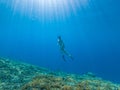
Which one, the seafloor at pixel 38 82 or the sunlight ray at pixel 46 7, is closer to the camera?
the seafloor at pixel 38 82

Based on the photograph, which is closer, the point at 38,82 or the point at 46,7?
the point at 38,82

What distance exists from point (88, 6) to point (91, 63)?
12516 cm

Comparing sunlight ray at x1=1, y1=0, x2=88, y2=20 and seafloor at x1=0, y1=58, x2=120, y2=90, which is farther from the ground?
sunlight ray at x1=1, y1=0, x2=88, y2=20

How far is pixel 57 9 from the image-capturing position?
6469 centimetres

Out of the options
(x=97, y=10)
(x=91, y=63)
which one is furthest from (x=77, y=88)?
(x=91, y=63)

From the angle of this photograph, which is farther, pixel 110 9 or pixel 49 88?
pixel 110 9

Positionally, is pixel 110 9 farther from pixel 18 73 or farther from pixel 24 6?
pixel 18 73

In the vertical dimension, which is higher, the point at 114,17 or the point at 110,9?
the point at 114,17

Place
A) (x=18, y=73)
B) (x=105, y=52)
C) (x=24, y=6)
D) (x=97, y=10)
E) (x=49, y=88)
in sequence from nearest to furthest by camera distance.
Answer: (x=49, y=88) < (x=18, y=73) < (x=97, y=10) < (x=24, y=6) < (x=105, y=52)

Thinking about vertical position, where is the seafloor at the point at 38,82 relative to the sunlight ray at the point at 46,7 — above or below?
below

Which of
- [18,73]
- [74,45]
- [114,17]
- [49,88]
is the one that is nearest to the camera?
[49,88]

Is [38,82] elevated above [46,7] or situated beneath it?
situated beneath

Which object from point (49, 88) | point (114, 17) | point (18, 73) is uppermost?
point (114, 17)

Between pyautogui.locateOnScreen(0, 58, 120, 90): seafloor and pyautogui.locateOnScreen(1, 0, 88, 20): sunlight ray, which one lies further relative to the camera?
pyautogui.locateOnScreen(1, 0, 88, 20): sunlight ray
